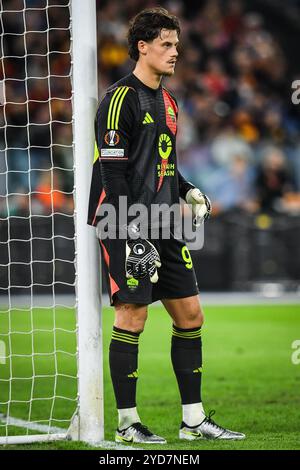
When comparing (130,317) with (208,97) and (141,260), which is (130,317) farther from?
(208,97)

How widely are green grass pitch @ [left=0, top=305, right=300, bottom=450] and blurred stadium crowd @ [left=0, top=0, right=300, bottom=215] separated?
3.28 m

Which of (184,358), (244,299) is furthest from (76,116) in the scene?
(244,299)

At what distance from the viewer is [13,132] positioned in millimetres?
14070

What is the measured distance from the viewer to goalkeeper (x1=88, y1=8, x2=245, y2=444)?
480cm

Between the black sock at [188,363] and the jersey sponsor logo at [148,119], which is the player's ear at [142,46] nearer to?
the jersey sponsor logo at [148,119]

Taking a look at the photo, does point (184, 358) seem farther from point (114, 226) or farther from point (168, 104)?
point (168, 104)

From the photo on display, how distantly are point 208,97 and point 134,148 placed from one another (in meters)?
11.2

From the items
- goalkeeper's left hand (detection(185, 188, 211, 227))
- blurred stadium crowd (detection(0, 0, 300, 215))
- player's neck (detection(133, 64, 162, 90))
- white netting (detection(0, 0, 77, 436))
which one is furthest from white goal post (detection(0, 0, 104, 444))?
blurred stadium crowd (detection(0, 0, 300, 215))

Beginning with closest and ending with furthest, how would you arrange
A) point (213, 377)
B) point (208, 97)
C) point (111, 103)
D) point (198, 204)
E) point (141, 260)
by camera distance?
point (141, 260), point (111, 103), point (198, 204), point (213, 377), point (208, 97)

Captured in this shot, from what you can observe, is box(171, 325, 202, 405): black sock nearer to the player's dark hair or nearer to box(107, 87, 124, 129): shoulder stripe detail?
box(107, 87, 124, 129): shoulder stripe detail

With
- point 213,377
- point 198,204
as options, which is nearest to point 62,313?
point 213,377

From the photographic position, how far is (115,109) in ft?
15.8

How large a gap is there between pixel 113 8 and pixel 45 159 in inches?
136

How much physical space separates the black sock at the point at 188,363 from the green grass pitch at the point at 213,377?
0.25m
